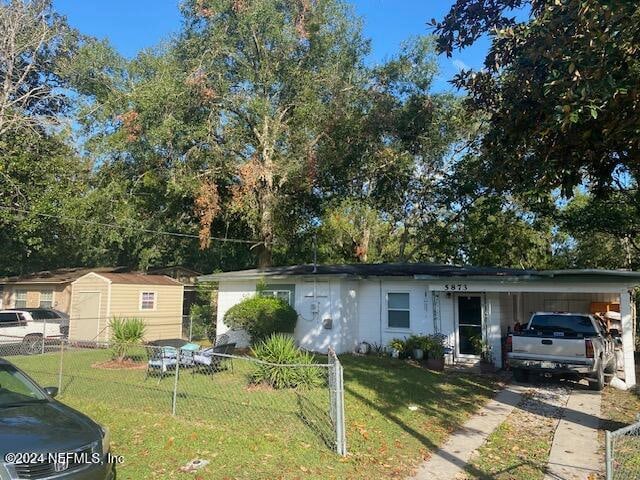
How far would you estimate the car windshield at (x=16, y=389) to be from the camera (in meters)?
5.45

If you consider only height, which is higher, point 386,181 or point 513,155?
point 386,181

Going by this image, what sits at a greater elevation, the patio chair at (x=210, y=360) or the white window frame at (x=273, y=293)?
the white window frame at (x=273, y=293)

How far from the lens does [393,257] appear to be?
1439 inches

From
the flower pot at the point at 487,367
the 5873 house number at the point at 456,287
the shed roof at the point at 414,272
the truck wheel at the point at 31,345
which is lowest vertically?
the flower pot at the point at 487,367

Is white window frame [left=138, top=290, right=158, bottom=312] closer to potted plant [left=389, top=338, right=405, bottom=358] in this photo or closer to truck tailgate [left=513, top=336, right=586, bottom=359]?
potted plant [left=389, top=338, right=405, bottom=358]

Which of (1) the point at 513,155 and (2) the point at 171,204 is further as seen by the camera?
(2) the point at 171,204

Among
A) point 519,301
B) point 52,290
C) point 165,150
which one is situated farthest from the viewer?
point 52,290

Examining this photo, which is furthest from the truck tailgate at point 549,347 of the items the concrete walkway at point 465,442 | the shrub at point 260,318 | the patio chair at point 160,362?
the patio chair at point 160,362

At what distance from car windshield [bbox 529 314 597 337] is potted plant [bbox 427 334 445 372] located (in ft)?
8.73

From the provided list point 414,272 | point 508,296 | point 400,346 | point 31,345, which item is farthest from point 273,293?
point 31,345

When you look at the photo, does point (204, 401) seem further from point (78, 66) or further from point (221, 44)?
point (78, 66)

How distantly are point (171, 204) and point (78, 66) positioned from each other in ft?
23.3

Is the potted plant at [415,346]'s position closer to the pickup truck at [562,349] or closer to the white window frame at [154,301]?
the pickup truck at [562,349]

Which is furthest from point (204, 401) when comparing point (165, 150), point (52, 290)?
point (52, 290)
